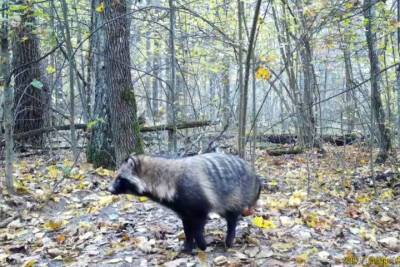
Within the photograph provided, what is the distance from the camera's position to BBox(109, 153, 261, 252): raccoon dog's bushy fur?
498 centimetres

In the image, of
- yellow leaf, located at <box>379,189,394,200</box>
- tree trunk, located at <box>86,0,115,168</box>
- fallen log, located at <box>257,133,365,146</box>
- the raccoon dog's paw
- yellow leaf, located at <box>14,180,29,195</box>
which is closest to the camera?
the raccoon dog's paw

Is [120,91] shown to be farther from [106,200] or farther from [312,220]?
[312,220]

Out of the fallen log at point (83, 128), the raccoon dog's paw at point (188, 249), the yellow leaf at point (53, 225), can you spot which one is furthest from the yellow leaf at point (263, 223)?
the fallen log at point (83, 128)

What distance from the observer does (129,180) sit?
5.29 metres

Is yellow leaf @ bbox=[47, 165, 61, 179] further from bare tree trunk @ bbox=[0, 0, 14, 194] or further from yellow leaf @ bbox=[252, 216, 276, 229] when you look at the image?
yellow leaf @ bbox=[252, 216, 276, 229]

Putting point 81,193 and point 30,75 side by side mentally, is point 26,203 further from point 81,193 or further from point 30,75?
point 30,75

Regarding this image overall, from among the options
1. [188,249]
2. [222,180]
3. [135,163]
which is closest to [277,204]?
Result: [222,180]

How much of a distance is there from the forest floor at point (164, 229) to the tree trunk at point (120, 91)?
2.51 feet

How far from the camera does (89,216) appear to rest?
673cm

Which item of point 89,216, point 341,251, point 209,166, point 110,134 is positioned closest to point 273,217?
point 341,251

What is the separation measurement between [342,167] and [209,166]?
7.82 m

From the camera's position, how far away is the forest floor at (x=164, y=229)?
200 inches
